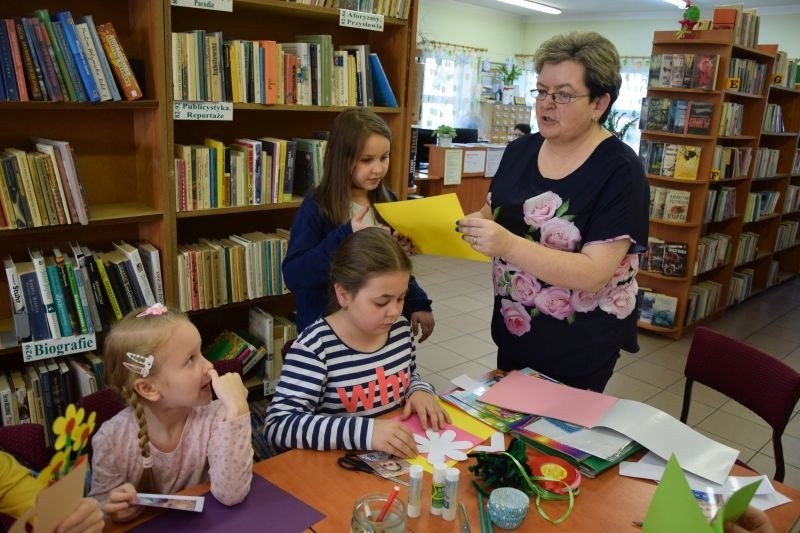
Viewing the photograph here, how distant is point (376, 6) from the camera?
2.79 meters

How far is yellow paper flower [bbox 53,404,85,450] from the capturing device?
0.84 metres

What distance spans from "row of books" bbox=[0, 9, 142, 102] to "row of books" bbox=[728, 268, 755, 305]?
4852 millimetres

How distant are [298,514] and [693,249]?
12.9 ft

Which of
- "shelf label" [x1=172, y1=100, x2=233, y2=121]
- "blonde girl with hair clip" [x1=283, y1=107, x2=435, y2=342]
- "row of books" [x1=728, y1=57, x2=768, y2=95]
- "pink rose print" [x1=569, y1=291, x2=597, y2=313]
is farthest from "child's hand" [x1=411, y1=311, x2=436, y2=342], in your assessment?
"row of books" [x1=728, y1=57, x2=768, y2=95]

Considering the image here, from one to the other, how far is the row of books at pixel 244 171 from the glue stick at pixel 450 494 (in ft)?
5.60

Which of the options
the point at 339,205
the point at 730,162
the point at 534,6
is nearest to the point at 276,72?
the point at 339,205

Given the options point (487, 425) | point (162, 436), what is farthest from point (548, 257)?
point (162, 436)

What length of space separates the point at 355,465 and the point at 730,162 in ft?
14.1

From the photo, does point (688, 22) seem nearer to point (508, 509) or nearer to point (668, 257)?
point (668, 257)

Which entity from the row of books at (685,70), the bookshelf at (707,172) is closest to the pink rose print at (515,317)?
the bookshelf at (707,172)

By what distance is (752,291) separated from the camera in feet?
19.1

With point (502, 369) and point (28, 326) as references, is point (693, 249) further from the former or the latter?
point (28, 326)

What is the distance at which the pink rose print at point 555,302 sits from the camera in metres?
1.64

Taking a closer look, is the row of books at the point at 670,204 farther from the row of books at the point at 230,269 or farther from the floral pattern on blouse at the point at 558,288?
the floral pattern on blouse at the point at 558,288
